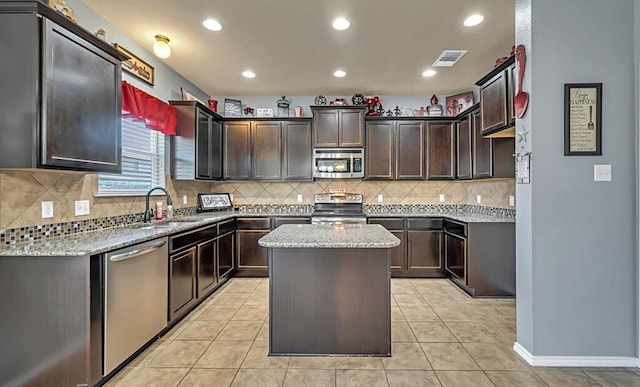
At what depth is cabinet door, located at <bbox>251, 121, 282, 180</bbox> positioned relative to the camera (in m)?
4.88

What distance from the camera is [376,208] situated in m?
5.09

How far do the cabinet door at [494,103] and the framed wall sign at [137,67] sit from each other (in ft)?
11.7

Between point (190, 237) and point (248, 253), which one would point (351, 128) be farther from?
point (190, 237)

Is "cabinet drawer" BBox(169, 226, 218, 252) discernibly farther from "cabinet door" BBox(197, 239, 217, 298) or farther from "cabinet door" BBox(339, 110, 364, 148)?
"cabinet door" BBox(339, 110, 364, 148)

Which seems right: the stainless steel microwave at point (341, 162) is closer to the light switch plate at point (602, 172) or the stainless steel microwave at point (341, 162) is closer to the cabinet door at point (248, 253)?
the cabinet door at point (248, 253)

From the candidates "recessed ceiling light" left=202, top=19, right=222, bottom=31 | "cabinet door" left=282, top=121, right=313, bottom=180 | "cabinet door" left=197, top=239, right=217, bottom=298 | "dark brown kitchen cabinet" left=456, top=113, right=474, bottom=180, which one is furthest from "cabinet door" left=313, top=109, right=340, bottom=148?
"cabinet door" left=197, top=239, right=217, bottom=298

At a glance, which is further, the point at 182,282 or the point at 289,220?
the point at 289,220

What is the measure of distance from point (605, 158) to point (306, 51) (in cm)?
287

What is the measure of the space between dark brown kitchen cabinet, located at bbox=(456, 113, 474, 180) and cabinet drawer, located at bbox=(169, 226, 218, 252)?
3463mm

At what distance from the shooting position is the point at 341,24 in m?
2.92

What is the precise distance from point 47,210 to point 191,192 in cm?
220

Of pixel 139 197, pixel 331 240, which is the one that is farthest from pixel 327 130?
pixel 331 240

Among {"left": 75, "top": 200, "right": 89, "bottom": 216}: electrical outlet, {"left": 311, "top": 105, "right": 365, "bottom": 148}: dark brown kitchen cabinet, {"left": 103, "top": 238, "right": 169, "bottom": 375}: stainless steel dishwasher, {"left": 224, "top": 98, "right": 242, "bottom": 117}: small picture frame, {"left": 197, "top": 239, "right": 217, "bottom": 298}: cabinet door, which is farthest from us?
{"left": 224, "top": 98, "right": 242, "bottom": 117}: small picture frame

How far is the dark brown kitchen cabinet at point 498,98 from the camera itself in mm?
2820
